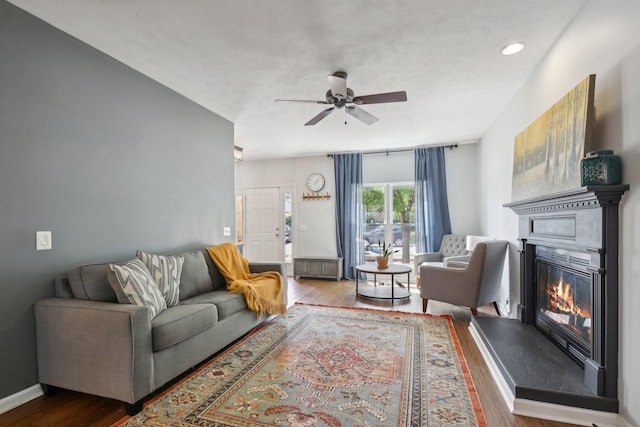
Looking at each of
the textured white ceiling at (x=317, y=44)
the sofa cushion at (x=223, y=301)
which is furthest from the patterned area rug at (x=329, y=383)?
the textured white ceiling at (x=317, y=44)

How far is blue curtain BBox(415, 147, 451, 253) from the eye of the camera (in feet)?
18.1

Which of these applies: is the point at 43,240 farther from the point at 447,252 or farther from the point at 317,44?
the point at 447,252

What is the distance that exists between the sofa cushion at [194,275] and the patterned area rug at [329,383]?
25.4 inches

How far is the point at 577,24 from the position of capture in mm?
2041

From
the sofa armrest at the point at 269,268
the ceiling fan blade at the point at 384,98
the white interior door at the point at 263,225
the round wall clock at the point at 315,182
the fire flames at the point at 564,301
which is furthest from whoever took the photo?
the white interior door at the point at 263,225

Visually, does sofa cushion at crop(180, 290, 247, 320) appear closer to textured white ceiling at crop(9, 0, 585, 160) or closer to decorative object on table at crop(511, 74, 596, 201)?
textured white ceiling at crop(9, 0, 585, 160)

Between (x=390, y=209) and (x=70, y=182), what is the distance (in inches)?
197

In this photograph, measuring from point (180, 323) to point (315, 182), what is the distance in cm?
460

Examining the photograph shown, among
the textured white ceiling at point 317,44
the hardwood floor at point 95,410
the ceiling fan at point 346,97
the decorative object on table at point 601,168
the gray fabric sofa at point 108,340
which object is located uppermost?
the textured white ceiling at point 317,44

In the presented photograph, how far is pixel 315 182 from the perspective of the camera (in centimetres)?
640

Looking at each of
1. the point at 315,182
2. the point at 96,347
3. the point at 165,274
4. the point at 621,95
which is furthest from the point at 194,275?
the point at 315,182

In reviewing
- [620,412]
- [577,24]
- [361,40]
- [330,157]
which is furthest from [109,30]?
[330,157]

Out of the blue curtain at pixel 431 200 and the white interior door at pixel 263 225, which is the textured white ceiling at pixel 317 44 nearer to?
the blue curtain at pixel 431 200

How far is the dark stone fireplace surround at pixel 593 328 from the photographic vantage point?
5.44ft
